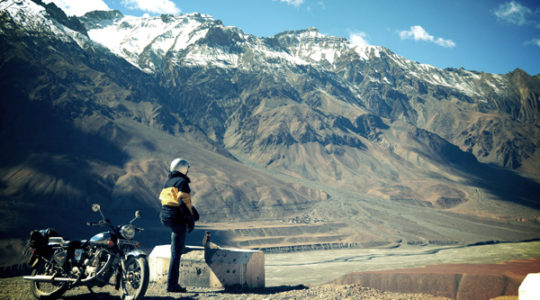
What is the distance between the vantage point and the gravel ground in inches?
367

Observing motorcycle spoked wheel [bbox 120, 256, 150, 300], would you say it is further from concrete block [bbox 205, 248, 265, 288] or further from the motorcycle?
concrete block [bbox 205, 248, 265, 288]

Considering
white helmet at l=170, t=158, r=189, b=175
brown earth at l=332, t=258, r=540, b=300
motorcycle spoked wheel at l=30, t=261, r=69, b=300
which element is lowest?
brown earth at l=332, t=258, r=540, b=300

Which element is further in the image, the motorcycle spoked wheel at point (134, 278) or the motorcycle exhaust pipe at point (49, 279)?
the motorcycle exhaust pipe at point (49, 279)

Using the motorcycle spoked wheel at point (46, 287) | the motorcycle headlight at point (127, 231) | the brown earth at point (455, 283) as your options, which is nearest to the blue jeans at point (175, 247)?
the motorcycle headlight at point (127, 231)

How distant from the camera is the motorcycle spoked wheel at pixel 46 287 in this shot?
8.92 meters

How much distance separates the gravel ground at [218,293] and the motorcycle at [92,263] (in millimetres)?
467

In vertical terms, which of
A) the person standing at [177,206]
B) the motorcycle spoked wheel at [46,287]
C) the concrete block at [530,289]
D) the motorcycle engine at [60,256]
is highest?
the person standing at [177,206]

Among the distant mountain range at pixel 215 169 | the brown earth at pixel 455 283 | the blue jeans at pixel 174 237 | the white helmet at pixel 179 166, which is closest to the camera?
the blue jeans at pixel 174 237

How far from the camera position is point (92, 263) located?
8938mm

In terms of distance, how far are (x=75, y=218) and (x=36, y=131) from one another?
4720cm

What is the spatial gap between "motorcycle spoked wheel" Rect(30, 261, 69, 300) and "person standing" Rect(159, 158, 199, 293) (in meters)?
2.41

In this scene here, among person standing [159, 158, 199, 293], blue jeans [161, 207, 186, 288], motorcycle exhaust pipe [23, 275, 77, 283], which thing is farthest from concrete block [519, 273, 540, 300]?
motorcycle exhaust pipe [23, 275, 77, 283]

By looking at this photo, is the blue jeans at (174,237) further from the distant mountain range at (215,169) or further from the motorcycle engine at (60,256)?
the distant mountain range at (215,169)

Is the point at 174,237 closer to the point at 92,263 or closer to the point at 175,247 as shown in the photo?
the point at 175,247
